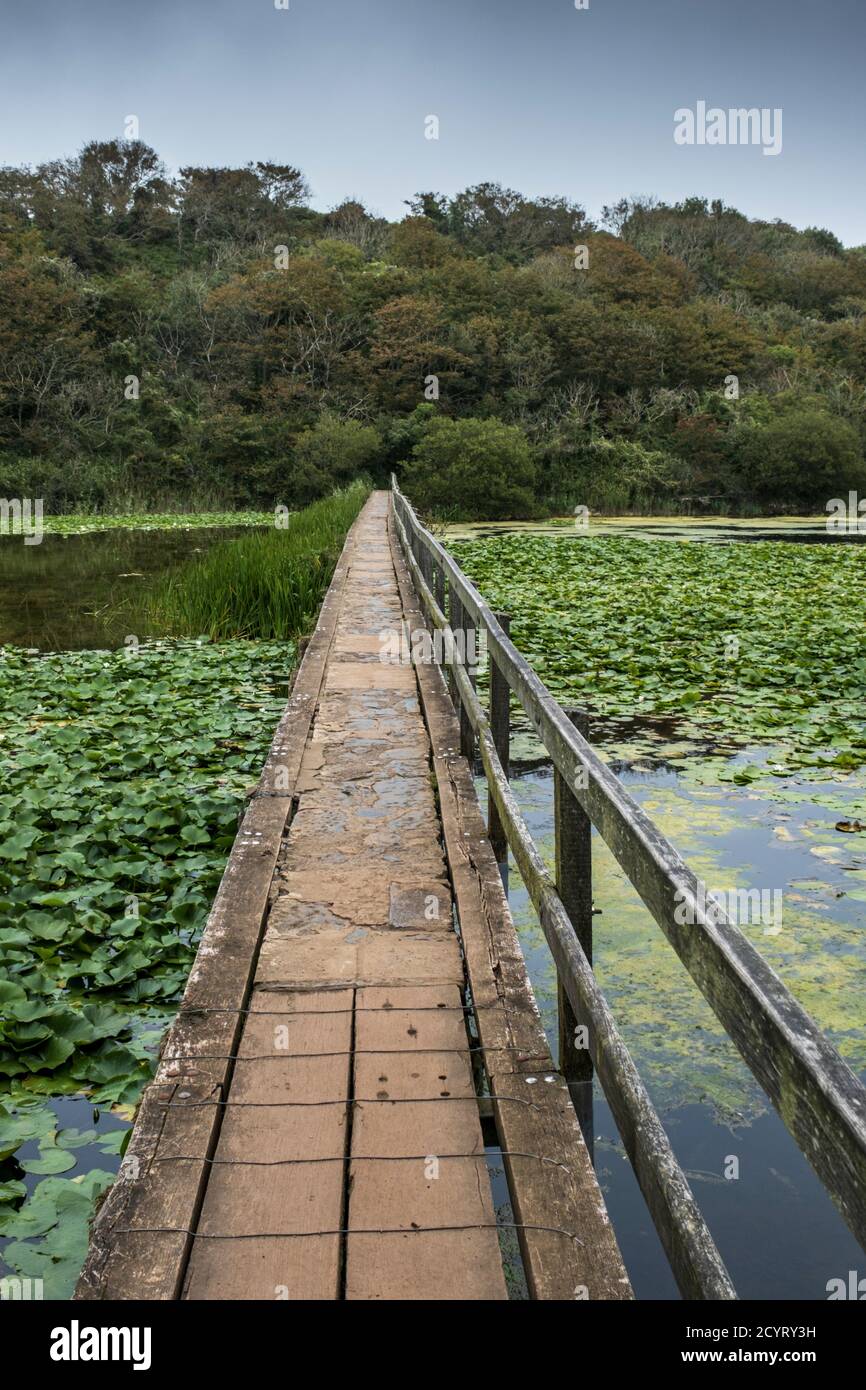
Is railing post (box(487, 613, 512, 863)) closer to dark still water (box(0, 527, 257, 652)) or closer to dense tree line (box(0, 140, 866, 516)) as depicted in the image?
dark still water (box(0, 527, 257, 652))

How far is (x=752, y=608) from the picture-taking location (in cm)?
1191

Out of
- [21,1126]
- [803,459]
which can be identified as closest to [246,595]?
[21,1126]

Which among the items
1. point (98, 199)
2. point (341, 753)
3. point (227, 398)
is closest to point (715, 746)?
point (341, 753)

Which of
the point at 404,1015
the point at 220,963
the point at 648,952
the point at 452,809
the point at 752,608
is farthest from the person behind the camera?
the point at 752,608

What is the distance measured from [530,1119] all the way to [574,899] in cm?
56

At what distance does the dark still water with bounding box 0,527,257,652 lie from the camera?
38.2 feet

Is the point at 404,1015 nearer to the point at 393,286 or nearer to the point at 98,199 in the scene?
the point at 393,286

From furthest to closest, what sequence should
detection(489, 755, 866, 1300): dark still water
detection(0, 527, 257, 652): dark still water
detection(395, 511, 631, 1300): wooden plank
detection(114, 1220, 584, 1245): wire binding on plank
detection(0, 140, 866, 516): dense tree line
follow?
1. detection(0, 140, 866, 516): dense tree line
2. detection(0, 527, 257, 652): dark still water
3. detection(489, 755, 866, 1300): dark still water
4. detection(114, 1220, 584, 1245): wire binding on plank
5. detection(395, 511, 631, 1300): wooden plank

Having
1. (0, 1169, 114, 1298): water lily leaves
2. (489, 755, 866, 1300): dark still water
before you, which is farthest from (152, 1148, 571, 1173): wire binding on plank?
(489, 755, 866, 1300): dark still water

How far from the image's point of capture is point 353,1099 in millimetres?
2557

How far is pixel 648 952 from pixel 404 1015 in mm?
1374

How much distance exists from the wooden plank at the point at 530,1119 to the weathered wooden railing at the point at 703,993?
0.14m

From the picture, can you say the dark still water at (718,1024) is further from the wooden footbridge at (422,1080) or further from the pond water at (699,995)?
the wooden footbridge at (422,1080)

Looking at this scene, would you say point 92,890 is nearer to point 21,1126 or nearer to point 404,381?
point 21,1126
